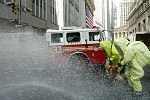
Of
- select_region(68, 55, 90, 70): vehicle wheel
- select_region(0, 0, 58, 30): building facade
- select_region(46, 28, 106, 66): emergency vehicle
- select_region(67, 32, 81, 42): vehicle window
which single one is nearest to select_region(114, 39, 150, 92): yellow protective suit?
select_region(68, 55, 90, 70): vehicle wheel

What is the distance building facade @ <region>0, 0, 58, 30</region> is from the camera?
28.9 metres

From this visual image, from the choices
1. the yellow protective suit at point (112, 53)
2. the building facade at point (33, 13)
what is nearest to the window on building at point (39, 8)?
the building facade at point (33, 13)

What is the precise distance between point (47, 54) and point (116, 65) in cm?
870

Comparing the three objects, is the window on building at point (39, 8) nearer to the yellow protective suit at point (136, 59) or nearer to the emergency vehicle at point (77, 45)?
the emergency vehicle at point (77, 45)

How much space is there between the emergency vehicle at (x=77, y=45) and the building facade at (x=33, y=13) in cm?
1123

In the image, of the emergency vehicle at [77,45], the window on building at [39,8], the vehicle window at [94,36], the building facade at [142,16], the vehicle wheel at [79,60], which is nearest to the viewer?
the vehicle wheel at [79,60]

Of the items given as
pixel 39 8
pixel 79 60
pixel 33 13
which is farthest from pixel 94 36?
pixel 39 8

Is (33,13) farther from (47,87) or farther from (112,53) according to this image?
(47,87)

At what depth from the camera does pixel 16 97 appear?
16.9 ft

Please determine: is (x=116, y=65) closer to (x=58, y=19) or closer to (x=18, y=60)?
(x=18, y=60)

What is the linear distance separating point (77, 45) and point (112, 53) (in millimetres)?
9472

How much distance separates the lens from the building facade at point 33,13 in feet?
94.8

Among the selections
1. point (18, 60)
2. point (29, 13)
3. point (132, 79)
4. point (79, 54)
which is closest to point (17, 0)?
point (29, 13)

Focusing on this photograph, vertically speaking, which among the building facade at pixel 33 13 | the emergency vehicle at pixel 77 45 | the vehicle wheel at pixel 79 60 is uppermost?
the building facade at pixel 33 13
